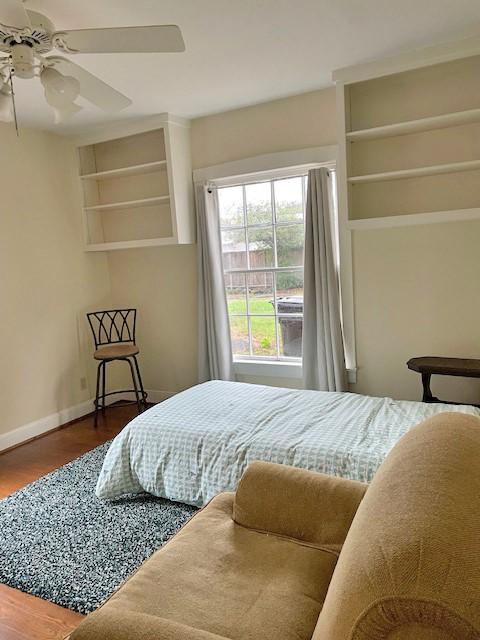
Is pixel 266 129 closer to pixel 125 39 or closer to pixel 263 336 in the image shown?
pixel 263 336

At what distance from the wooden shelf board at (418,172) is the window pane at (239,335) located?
155 cm

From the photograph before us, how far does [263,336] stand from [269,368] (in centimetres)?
29

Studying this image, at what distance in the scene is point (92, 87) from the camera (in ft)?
7.06

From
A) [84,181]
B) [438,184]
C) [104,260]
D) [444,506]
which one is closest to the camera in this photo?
[444,506]

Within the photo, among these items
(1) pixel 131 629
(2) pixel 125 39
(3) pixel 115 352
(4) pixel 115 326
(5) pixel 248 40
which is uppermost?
(5) pixel 248 40

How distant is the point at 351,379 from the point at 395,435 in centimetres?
140

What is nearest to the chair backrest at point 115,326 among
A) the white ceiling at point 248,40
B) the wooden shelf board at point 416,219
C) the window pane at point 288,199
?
the window pane at point 288,199

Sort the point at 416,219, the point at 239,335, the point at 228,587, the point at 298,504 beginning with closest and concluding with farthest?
the point at 228,587 → the point at 298,504 → the point at 416,219 → the point at 239,335

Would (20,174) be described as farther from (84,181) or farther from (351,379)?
(351,379)

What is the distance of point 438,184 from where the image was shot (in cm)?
307

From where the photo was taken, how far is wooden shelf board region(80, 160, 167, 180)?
3855mm

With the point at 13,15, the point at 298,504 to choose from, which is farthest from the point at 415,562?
the point at 13,15

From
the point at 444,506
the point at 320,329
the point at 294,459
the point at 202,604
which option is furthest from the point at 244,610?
the point at 320,329

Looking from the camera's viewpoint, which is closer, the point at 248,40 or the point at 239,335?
the point at 248,40
